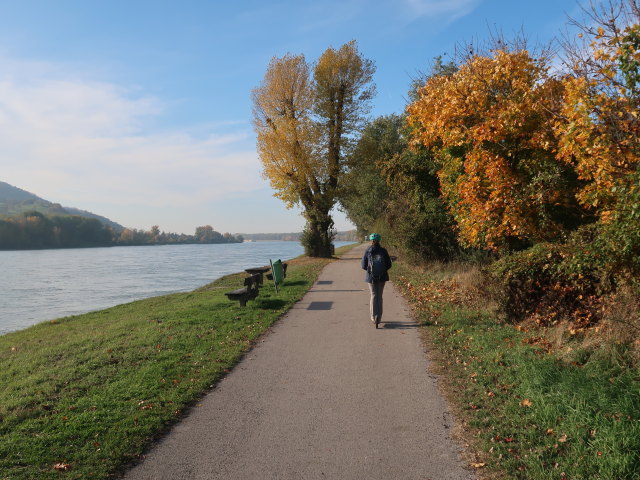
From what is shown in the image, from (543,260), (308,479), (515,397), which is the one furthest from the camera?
(543,260)

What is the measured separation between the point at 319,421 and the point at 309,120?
23.5 m

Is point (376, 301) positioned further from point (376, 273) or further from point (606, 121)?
point (606, 121)

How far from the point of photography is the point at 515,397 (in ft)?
16.1

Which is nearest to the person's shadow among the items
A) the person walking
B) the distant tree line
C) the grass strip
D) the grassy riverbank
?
the person walking

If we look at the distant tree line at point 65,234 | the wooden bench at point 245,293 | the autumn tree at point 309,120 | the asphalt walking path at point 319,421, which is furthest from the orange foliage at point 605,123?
the distant tree line at point 65,234

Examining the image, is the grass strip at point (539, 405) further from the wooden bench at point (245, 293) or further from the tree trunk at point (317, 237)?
the tree trunk at point (317, 237)

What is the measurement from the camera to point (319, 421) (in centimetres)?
454

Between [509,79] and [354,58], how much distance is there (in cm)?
1932

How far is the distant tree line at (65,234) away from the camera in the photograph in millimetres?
105812

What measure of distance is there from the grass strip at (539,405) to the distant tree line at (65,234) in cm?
12178

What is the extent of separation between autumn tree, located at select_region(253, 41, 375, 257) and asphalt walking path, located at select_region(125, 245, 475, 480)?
19535mm

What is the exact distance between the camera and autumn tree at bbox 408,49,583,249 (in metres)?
8.80

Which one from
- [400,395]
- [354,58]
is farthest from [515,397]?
[354,58]

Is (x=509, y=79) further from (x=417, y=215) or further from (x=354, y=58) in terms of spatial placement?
(x=354, y=58)
